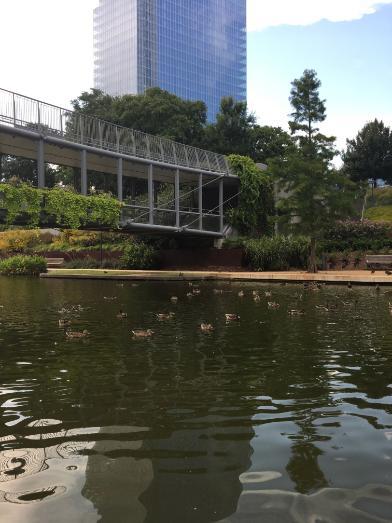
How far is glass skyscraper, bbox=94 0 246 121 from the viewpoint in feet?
434

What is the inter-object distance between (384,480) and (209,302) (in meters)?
13.0

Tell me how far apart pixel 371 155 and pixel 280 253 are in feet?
74.9

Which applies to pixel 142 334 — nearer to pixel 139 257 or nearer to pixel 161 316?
pixel 161 316

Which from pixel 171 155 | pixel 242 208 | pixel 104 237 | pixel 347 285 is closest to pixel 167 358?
pixel 347 285

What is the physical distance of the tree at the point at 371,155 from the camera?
→ 48500 millimetres

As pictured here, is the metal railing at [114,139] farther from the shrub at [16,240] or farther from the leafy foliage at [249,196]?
→ the shrub at [16,240]

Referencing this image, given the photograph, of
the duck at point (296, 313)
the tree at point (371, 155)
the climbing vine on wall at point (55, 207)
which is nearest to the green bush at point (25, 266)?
the climbing vine on wall at point (55, 207)

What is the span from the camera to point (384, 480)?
3994 millimetres

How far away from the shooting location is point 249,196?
36.2 metres

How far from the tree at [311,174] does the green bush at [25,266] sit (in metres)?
17.9

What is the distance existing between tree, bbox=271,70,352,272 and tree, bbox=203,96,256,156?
22179 mm

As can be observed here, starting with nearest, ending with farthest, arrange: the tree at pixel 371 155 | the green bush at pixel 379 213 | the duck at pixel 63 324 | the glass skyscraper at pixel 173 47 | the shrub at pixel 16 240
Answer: the duck at pixel 63 324, the green bush at pixel 379 213, the tree at pixel 371 155, the shrub at pixel 16 240, the glass skyscraper at pixel 173 47

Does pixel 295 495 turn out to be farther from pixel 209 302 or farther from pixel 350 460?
pixel 209 302

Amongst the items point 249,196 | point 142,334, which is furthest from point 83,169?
point 142,334
